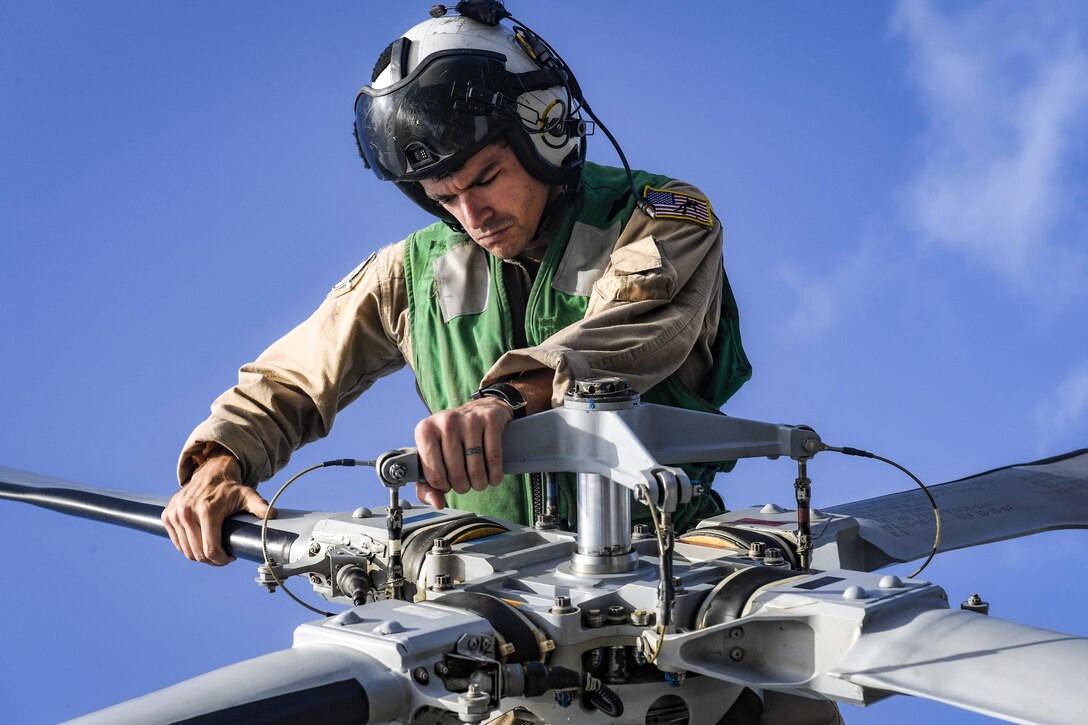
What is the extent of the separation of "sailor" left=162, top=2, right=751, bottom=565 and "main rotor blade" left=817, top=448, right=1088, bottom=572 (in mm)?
816

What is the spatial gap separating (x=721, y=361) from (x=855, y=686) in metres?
2.34

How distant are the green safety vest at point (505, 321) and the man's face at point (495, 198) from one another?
0.15m

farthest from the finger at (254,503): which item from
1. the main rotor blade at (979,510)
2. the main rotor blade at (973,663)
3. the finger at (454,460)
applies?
the main rotor blade at (973,663)

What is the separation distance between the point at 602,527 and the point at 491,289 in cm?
182

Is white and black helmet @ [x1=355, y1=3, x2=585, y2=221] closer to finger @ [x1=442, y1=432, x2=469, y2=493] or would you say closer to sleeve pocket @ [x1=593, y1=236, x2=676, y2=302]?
sleeve pocket @ [x1=593, y1=236, x2=676, y2=302]

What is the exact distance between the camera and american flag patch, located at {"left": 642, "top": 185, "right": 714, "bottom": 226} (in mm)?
4863

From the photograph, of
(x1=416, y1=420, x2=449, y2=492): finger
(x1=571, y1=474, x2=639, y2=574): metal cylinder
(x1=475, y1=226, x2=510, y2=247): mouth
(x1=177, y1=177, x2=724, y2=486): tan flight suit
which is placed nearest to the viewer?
(x1=416, y1=420, x2=449, y2=492): finger

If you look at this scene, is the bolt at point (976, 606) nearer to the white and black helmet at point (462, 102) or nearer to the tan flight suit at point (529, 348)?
the tan flight suit at point (529, 348)

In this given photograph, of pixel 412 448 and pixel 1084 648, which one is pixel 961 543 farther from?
pixel 412 448

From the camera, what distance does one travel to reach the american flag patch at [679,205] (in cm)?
486

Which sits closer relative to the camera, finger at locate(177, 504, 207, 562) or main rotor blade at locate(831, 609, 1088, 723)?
main rotor blade at locate(831, 609, 1088, 723)

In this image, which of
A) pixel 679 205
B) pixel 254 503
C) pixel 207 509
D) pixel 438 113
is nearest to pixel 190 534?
pixel 207 509

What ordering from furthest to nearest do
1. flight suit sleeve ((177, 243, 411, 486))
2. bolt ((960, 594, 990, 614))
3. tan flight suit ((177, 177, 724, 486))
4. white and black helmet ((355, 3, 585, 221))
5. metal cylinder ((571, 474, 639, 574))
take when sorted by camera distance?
flight suit sleeve ((177, 243, 411, 486)) → white and black helmet ((355, 3, 585, 221)) → tan flight suit ((177, 177, 724, 486)) → metal cylinder ((571, 474, 639, 574)) → bolt ((960, 594, 990, 614))

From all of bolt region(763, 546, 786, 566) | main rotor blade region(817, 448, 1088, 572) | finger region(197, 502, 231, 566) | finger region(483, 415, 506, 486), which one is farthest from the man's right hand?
main rotor blade region(817, 448, 1088, 572)
